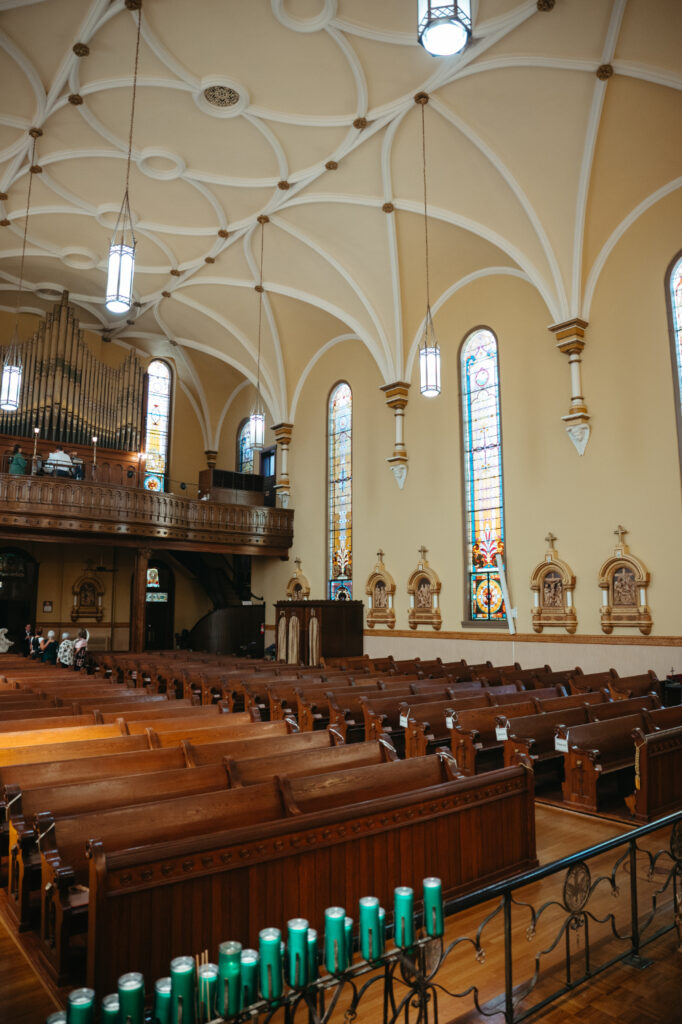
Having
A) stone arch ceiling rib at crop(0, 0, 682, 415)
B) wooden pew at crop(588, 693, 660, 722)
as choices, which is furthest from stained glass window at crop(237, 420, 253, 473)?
wooden pew at crop(588, 693, 660, 722)

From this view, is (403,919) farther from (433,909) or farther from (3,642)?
(3,642)

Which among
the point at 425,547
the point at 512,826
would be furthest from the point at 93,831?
the point at 425,547

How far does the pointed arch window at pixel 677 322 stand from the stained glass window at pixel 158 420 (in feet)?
52.1

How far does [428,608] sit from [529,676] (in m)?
4.36

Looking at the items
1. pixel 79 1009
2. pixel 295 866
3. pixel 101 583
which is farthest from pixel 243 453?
pixel 79 1009

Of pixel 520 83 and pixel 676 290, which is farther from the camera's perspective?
pixel 676 290

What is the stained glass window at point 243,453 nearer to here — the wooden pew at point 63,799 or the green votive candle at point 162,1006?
the wooden pew at point 63,799

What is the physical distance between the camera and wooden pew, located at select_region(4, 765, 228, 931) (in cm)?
332

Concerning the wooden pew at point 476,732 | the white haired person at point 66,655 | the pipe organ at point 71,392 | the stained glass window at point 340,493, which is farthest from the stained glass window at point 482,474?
the pipe organ at point 71,392

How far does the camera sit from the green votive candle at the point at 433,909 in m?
1.97

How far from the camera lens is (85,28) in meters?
9.62

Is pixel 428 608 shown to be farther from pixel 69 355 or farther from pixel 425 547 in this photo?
pixel 69 355

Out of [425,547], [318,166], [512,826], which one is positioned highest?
[318,166]

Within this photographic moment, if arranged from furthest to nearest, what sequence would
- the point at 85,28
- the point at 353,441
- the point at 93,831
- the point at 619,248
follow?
the point at 353,441, the point at 619,248, the point at 85,28, the point at 93,831
